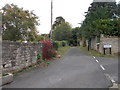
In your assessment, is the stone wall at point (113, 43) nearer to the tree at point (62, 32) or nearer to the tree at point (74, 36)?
the tree at point (62, 32)

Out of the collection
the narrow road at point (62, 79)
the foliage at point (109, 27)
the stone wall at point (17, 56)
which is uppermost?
the foliage at point (109, 27)

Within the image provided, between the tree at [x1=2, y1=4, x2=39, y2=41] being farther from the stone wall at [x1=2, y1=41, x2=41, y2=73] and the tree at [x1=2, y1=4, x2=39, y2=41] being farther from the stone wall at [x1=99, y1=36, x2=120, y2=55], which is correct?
the stone wall at [x1=2, y1=41, x2=41, y2=73]

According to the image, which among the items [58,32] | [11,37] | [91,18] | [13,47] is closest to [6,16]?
[11,37]

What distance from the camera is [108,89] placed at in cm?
795

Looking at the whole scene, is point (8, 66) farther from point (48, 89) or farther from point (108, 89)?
point (108, 89)

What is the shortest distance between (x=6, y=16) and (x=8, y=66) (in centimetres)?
2119

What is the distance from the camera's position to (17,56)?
1329 cm

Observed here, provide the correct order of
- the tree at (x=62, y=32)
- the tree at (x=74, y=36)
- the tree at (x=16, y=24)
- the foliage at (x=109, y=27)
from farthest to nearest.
Answer: 1. the tree at (x=74, y=36)
2. the tree at (x=62, y=32)
3. the tree at (x=16, y=24)
4. the foliage at (x=109, y=27)

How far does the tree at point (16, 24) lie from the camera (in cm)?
3183

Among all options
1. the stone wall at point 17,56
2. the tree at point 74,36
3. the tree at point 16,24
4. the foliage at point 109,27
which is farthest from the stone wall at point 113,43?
the tree at point 74,36

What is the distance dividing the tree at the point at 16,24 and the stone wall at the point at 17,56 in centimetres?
1576

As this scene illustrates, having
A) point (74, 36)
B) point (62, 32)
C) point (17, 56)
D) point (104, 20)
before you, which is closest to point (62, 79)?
point (17, 56)

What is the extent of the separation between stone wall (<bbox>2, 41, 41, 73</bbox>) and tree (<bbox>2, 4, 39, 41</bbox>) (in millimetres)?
15757

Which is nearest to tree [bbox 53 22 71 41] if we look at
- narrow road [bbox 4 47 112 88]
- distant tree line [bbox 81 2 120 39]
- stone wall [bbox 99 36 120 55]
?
distant tree line [bbox 81 2 120 39]
